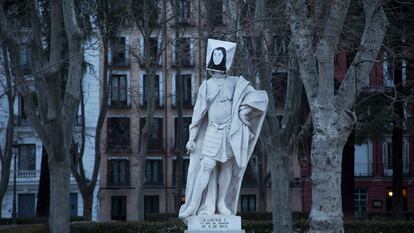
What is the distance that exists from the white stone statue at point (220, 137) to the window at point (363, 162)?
141 feet

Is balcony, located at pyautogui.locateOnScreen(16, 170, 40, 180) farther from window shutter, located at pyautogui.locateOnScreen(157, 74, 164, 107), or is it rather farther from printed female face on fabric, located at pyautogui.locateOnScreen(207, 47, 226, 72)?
printed female face on fabric, located at pyautogui.locateOnScreen(207, 47, 226, 72)

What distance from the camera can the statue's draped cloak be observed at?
1491cm

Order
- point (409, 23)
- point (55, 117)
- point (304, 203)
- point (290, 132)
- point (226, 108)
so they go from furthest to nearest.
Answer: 1. point (304, 203)
2. point (409, 23)
3. point (290, 132)
4. point (55, 117)
5. point (226, 108)

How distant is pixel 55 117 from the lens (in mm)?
22109

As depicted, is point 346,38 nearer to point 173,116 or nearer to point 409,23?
point 409,23

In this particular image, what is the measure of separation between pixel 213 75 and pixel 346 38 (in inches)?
335

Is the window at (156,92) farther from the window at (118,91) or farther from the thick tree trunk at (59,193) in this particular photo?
the thick tree trunk at (59,193)

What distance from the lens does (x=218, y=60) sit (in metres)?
15.2

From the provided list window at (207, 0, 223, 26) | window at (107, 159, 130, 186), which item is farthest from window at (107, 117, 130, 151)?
window at (207, 0, 223, 26)

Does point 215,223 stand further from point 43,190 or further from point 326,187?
point 43,190

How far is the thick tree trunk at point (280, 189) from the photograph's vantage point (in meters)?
23.4

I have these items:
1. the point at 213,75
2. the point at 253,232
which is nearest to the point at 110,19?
the point at 253,232

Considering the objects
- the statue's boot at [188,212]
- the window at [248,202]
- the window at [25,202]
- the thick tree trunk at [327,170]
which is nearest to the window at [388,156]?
the window at [248,202]

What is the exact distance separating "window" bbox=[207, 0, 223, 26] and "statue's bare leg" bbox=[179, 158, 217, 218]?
443 inches
